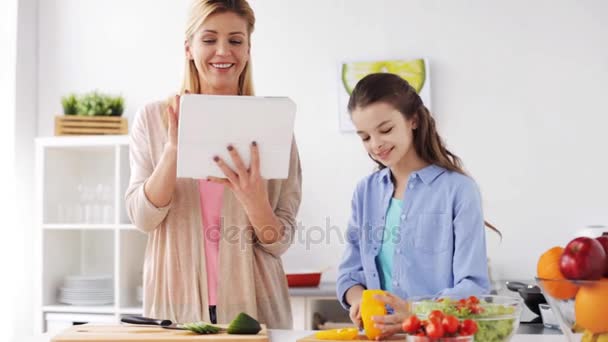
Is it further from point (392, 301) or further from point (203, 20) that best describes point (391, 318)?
point (203, 20)

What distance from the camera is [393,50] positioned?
3.77 meters

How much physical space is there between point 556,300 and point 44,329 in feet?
10.4

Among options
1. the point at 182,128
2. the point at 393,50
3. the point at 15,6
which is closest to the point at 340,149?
the point at 393,50

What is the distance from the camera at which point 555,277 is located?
1.06 m

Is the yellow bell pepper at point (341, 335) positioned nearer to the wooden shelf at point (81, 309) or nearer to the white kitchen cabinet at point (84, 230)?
the white kitchen cabinet at point (84, 230)

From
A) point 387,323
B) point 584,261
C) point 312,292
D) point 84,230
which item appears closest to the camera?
point 584,261

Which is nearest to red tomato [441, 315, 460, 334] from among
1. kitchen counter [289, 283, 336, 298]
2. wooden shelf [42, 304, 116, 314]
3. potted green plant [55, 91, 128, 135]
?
kitchen counter [289, 283, 336, 298]

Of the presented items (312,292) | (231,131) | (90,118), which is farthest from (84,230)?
(231,131)

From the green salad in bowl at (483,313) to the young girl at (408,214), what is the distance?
34 cm

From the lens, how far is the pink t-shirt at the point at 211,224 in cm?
179

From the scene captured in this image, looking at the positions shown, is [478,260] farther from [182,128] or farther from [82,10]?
[82,10]

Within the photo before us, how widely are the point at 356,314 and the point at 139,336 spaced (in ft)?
1.63

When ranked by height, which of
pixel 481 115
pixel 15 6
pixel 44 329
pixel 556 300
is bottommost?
pixel 44 329

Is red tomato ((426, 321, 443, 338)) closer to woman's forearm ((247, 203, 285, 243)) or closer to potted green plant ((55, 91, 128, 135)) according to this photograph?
woman's forearm ((247, 203, 285, 243))
